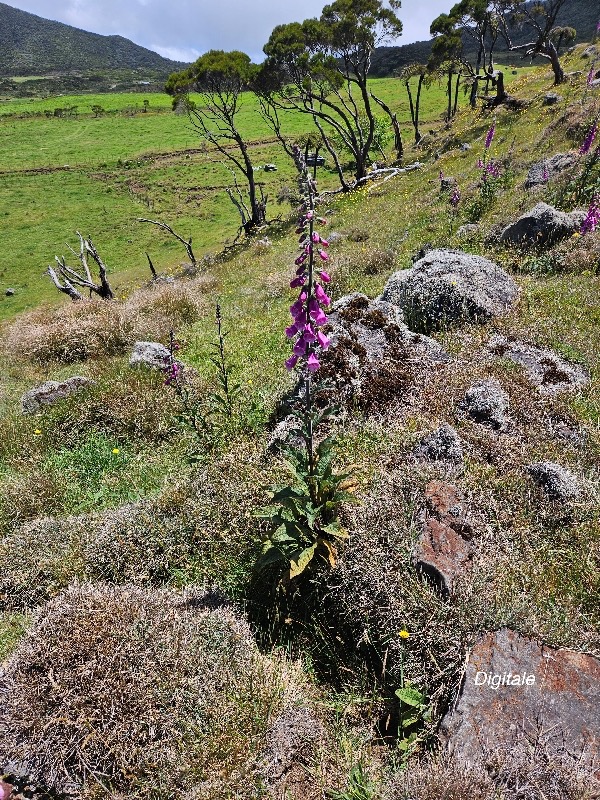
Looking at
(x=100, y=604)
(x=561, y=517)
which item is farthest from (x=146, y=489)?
(x=561, y=517)

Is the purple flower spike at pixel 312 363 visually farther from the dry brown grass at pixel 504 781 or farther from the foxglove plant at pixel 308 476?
the dry brown grass at pixel 504 781

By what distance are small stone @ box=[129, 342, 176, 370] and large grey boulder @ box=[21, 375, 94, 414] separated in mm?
939

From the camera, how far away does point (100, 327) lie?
12539 millimetres

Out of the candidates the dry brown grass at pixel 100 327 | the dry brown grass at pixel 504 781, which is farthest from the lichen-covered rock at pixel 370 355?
the dry brown grass at pixel 100 327

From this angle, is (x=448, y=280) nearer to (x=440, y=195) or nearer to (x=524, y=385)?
(x=524, y=385)

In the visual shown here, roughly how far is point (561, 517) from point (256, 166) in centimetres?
5265

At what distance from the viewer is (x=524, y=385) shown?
5492mm

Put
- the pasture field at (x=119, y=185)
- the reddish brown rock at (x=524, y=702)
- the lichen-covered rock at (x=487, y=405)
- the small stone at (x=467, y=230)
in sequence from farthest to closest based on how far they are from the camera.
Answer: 1. the pasture field at (x=119, y=185)
2. the small stone at (x=467, y=230)
3. the lichen-covered rock at (x=487, y=405)
4. the reddish brown rock at (x=524, y=702)

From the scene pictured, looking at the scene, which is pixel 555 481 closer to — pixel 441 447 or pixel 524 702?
pixel 441 447

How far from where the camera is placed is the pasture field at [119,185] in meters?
33.1

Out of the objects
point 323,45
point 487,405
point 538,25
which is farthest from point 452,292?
point 538,25

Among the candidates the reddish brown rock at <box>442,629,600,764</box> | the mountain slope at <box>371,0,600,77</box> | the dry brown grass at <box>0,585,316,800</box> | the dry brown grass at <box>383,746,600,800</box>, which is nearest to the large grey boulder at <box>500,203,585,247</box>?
the reddish brown rock at <box>442,629,600,764</box>

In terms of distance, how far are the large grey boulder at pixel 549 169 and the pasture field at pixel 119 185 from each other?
16706 millimetres

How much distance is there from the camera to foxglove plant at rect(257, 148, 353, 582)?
3521mm
